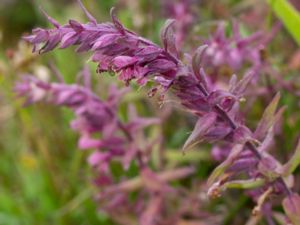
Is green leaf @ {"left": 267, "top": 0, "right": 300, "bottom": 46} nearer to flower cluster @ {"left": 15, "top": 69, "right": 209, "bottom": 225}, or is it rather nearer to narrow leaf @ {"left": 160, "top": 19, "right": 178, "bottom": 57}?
flower cluster @ {"left": 15, "top": 69, "right": 209, "bottom": 225}

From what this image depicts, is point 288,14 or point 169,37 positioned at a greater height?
point 169,37

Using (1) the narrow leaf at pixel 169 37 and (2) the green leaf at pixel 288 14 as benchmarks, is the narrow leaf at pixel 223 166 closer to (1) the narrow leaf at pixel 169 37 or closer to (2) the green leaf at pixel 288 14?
(1) the narrow leaf at pixel 169 37

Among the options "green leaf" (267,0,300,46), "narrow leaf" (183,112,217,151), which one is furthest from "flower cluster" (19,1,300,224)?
"green leaf" (267,0,300,46)

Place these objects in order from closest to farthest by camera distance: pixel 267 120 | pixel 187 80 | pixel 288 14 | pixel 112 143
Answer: pixel 187 80
pixel 267 120
pixel 288 14
pixel 112 143

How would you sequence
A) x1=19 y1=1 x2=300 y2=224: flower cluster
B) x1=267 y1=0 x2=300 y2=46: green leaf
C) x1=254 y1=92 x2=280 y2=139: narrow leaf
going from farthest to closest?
x1=267 y1=0 x2=300 y2=46: green leaf → x1=254 y1=92 x2=280 y2=139: narrow leaf → x1=19 y1=1 x2=300 y2=224: flower cluster

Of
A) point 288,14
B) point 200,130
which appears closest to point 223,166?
point 200,130

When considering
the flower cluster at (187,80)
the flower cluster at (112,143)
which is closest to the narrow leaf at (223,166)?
the flower cluster at (187,80)

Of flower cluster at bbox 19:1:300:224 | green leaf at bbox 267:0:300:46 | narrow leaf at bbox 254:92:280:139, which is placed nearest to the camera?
flower cluster at bbox 19:1:300:224

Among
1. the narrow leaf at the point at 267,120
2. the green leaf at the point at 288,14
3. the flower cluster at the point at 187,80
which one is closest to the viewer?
the flower cluster at the point at 187,80

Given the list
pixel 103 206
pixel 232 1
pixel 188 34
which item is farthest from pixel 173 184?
pixel 232 1

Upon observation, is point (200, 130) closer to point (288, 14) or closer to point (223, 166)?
point (223, 166)

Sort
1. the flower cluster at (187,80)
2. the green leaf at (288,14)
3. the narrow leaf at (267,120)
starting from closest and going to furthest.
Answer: the flower cluster at (187,80)
the narrow leaf at (267,120)
the green leaf at (288,14)

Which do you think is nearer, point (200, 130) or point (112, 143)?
point (200, 130)

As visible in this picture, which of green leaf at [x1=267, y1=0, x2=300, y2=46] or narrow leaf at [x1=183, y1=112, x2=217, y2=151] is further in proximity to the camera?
green leaf at [x1=267, y1=0, x2=300, y2=46]
